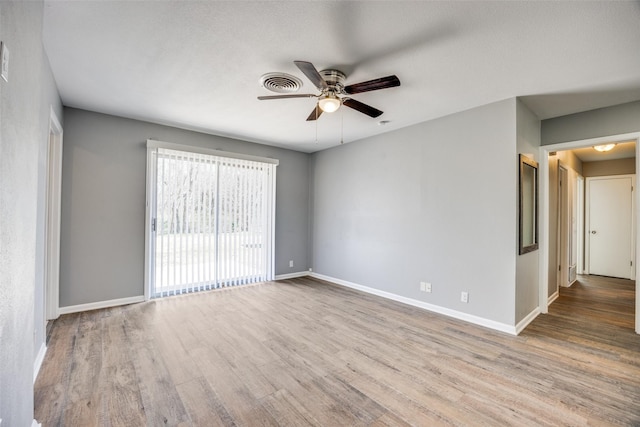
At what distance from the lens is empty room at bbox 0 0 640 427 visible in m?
1.76

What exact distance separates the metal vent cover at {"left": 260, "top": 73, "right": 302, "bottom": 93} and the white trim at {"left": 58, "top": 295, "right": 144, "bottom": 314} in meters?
3.42

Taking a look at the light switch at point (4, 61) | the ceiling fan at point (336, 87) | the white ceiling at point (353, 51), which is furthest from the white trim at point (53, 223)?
the ceiling fan at point (336, 87)

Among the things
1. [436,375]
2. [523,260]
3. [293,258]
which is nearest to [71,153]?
[293,258]

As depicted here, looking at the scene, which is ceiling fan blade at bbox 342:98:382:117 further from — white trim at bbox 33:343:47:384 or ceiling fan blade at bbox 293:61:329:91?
white trim at bbox 33:343:47:384

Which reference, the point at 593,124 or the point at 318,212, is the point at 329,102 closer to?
the point at 593,124

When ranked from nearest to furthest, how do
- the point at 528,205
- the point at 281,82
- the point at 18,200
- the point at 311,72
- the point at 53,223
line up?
the point at 18,200 < the point at 311,72 < the point at 281,82 < the point at 53,223 < the point at 528,205

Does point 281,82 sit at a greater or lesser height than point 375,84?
greater

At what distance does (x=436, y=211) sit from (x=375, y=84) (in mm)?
2092

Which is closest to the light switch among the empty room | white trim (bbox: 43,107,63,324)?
the empty room

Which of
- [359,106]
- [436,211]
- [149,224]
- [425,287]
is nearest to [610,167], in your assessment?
[436,211]

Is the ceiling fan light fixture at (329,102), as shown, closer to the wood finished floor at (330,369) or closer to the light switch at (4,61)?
the light switch at (4,61)

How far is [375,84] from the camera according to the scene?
220cm

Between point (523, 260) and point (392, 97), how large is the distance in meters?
2.38

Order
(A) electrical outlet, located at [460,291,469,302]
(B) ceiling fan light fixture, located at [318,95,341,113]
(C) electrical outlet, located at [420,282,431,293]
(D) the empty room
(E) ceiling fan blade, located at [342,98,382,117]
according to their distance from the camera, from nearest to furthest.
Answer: (D) the empty room
(B) ceiling fan light fixture, located at [318,95,341,113]
(E) ceiling fan blade, located at [342,98,382,117]
(A) electrical outlet, located at [460,291,469,302]
(C) electrical outlet, located at [420,282,431,293]
